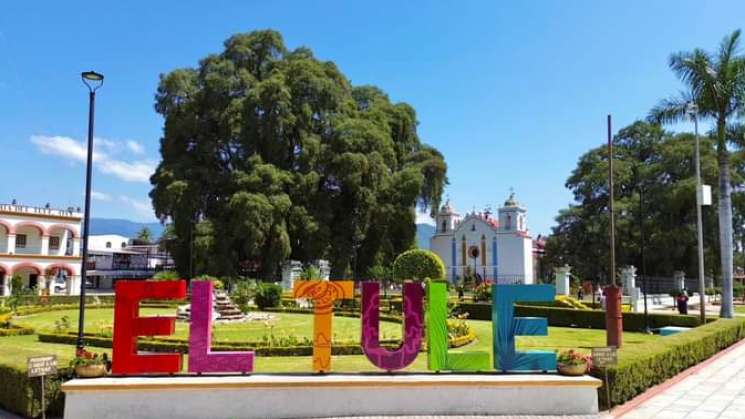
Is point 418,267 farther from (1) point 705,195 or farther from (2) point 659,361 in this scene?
(2) point 659,361

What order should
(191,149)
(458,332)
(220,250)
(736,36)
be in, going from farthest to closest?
(191,149) → (220,250) → (736,36) → (458,332)

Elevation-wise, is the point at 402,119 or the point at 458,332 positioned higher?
the point at 402,119

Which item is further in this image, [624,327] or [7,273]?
[7,273]

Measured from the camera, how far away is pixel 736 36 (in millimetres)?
21969

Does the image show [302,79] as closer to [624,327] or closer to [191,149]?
[191,149]

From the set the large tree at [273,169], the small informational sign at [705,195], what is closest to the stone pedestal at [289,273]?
the large tree at [273,169]

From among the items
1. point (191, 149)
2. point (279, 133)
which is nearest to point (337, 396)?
point (279, 133)

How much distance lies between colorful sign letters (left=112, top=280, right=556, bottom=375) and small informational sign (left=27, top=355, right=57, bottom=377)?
0.84 meters

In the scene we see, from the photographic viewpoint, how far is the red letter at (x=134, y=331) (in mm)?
8359

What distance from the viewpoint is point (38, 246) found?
48625mm

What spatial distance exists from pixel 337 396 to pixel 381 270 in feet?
115

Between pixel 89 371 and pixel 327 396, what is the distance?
3330 millimetres

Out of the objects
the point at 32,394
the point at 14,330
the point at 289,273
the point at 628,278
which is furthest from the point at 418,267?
the point at 32,394

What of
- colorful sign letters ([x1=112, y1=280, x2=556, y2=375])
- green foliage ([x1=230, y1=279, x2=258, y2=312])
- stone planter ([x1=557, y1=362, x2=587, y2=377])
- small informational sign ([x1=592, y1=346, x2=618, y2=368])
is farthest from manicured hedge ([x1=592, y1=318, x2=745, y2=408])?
green foliage ([x1=230, y1=279, x2=258, y2=312])
